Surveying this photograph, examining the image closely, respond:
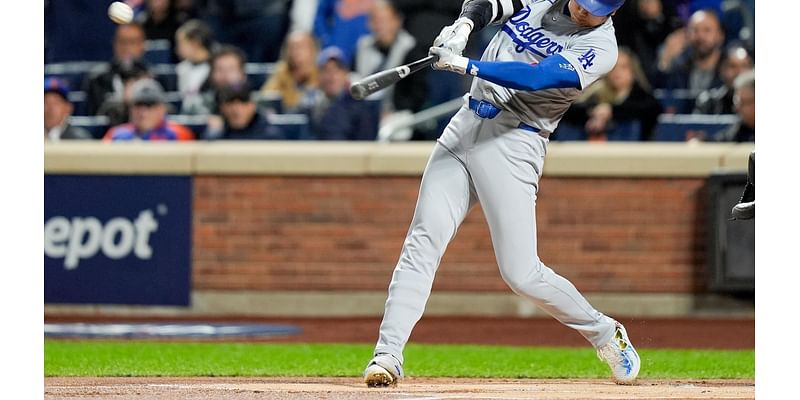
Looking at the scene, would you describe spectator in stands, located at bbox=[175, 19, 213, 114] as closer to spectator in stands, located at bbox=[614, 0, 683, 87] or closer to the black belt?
spectator in stands, located at bbox=[614, 0, 683, 87]

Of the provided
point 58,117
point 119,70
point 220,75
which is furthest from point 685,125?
point 58,117

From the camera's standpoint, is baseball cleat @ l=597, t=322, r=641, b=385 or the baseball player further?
baseball cleat @ l=597, t=322, r=641, b=385

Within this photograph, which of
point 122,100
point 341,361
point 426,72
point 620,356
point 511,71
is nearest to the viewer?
point 511,71

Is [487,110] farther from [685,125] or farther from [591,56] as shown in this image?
[685,125]

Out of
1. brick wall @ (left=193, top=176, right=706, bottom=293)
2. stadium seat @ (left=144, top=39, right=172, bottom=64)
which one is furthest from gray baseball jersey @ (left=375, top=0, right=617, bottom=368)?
stadium seat @ (left=144, top=39, right=172, bottom=64)

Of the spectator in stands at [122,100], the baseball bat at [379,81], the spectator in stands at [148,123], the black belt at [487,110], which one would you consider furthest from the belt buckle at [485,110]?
the spectator in stands at [122,100]

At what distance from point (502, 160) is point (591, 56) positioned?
0.55 metres

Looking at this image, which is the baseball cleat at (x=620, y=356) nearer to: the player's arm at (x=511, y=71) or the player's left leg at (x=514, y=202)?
the player's left leg at (x=514, y=202)

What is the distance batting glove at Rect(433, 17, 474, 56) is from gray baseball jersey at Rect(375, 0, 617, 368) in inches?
8.5

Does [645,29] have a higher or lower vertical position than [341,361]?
higher

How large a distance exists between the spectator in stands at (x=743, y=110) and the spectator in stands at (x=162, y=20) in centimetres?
515

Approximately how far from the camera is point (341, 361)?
7672 millimetres

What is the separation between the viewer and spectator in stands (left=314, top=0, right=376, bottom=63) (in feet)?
40.9
